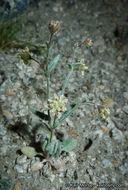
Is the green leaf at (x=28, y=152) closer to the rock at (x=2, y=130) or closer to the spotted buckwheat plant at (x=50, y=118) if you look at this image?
the spotted buckwheat plant at (x=50, y=118)

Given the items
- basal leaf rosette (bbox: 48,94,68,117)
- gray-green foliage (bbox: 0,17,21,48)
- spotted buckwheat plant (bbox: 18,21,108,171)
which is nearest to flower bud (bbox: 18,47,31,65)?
spotted buckwheat plant (bbox: 18,21,108,171)

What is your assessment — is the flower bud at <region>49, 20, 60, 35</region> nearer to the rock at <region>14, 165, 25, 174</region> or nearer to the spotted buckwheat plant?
the spotted buckwheat plant

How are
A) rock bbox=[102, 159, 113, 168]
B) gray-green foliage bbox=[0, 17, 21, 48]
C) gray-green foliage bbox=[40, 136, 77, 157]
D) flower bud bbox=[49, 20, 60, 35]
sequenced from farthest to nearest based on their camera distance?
gray-green foliage bbox=[0, 17, 21, 48] < rock bbox=[102, 159, 113, 168] < gray-green foliage bbox=[40, 136, 77, 157] < flower bud bbox=[49, 20, 60, 35]

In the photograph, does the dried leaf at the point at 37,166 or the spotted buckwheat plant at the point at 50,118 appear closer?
the spotted buckwheat plant at the point at 50,118

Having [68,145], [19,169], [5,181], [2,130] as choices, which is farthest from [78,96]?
[5,181]

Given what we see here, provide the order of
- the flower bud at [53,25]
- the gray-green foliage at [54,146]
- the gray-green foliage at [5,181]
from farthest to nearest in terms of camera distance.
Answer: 1. the gray-green foliage at [54,146]
2. the gray-green foliage at [5,181]
3. the flower bud at [53,25]

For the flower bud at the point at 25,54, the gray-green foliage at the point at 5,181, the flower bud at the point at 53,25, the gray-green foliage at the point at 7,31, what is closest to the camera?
the flower bud at the point at 53,25

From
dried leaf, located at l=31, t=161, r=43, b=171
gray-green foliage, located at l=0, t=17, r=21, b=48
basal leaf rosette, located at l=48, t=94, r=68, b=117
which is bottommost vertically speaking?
dried leaf, located at l=31, t=161, r=43, b=171

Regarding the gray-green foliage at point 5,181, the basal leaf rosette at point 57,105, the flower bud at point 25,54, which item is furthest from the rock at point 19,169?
the flower bud at point 25,54

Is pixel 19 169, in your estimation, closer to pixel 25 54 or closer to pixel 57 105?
pixel 57 105

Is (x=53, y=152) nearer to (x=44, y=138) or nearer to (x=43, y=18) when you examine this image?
(x=44, y=138)
